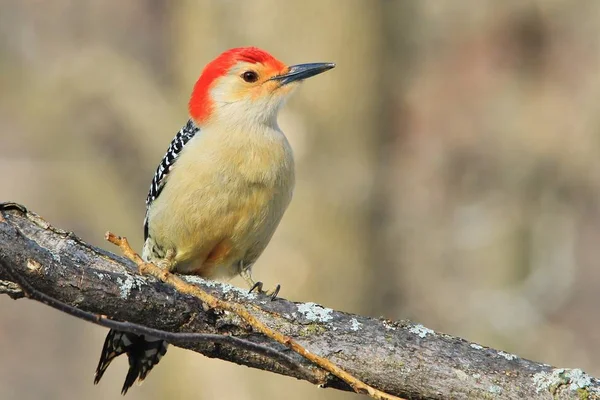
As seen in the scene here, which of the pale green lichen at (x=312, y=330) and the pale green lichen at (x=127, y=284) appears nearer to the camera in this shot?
the pale green lichen at (x=127, y=284)

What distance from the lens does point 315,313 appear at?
381cm

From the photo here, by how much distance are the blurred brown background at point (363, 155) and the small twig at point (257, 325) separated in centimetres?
468

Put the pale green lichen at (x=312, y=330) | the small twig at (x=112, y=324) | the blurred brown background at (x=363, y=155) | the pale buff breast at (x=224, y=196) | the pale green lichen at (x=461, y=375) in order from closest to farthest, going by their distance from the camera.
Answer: the small twig at (x=112, y=324), the pale green lichen at (x=461, y=375), the pale green lichen at (x=312, y=330), the pale buff breast at (x=224, y=196), the blurred brown background at (x=363, y=155)

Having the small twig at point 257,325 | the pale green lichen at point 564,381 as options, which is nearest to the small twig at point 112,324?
the small twig at point 257,325

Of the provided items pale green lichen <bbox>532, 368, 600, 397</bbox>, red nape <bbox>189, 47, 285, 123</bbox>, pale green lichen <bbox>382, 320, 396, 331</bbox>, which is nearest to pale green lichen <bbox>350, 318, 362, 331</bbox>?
pale green lichen <bbox>382, 320, 396, 331</bbox>

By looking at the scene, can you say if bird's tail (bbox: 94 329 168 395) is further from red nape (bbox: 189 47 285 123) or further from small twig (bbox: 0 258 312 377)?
small twig (bbox: 0 258 312 377)

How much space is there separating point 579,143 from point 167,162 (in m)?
6.54

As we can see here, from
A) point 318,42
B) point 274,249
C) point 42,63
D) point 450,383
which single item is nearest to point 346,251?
point 274,249

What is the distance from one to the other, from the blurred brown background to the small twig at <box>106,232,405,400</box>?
15.4ft

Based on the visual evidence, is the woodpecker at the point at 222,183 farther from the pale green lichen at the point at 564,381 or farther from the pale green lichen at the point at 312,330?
the pale green lichen at the point at 564,381

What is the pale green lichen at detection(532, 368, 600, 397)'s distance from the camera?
3.52 meters

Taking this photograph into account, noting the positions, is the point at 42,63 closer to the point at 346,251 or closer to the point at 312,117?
the point at 312,117

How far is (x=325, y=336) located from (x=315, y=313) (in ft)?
0.37

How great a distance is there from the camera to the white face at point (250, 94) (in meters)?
5.48
